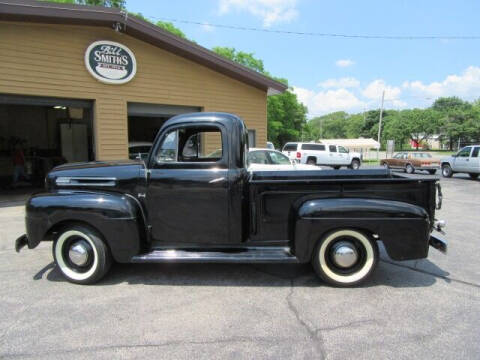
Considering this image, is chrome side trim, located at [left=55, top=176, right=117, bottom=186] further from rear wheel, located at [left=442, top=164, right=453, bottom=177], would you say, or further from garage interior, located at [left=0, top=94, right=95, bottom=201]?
rear wheel, located at [left=442, top=164, right=453, bottom=177]

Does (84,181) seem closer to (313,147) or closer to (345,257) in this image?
(345,257)

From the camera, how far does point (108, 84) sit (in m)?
9.58

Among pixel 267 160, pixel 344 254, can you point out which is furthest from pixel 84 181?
pixel 267 160

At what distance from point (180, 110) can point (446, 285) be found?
30.8 ft

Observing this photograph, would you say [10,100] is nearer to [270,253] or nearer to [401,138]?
[270,253]

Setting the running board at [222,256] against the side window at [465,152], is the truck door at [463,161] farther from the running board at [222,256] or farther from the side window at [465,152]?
the running board at [222,256]

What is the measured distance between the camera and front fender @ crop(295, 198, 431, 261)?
3691 millimetres

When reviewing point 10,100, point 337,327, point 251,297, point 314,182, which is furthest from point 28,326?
point 10,100

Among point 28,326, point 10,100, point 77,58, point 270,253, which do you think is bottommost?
point 28,326

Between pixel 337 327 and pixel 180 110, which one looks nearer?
pixel 337 327

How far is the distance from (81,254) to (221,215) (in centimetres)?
176

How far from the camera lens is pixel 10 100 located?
845 centimetres

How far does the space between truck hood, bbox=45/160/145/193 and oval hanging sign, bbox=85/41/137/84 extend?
6.06 meters

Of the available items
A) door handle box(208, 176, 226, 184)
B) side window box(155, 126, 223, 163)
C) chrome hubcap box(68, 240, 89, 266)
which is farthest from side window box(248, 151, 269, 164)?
chrome hubcap box(68, 240, 89, 266)
